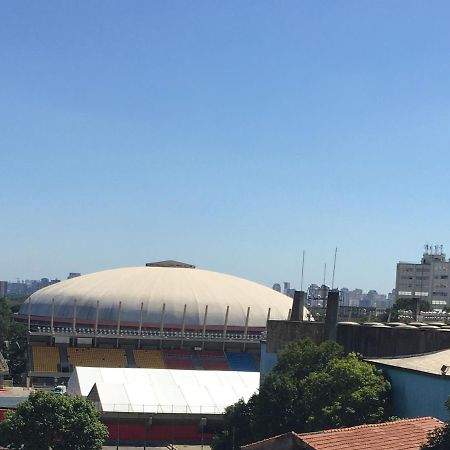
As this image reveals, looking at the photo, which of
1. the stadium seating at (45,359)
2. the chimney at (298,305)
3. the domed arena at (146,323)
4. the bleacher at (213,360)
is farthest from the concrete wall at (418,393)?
the stadium seating at (45,359)

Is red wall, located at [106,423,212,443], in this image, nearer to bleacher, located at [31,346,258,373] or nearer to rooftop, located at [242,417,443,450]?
rooftop, located at [242,417,443,450]

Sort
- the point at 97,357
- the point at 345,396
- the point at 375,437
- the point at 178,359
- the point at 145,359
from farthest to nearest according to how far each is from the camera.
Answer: the point at 178,359 < the point at 145,359 < the point at 97,357 < the point at 345,396 < the point at 375,437

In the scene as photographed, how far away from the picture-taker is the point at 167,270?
359 feet

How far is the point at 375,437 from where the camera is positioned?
20.2 metres

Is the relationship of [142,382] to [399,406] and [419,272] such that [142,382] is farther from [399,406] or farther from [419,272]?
[419,272]

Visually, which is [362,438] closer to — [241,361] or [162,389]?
[162,389]

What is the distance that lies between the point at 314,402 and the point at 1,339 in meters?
77.9

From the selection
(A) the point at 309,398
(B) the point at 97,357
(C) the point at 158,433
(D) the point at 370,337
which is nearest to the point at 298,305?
(D) the point at 370,337

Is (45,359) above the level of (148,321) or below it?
below

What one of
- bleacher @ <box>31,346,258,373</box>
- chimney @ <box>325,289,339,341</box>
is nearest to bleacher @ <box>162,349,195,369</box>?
bleacher @ <box>31,346,258,373</box>

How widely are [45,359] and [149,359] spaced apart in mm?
11156

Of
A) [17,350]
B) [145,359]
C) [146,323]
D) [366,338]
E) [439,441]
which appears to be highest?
[366,338]

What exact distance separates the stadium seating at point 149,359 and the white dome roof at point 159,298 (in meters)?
4.54

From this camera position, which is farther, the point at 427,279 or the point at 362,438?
the point at 427,279
